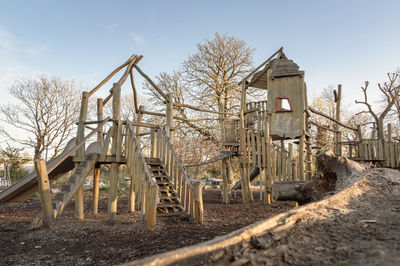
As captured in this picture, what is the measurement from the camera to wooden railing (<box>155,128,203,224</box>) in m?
5.58

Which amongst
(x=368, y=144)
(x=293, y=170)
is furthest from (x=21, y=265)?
(x=368, y=144)

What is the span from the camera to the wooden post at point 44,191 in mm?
5211

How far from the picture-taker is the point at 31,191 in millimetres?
7047

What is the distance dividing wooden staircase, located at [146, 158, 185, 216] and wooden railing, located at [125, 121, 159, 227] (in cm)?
49

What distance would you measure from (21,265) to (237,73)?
1897cm

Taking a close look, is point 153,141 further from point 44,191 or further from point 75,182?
point 44,191

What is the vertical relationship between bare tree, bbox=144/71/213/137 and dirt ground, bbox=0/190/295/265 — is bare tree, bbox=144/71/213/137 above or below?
above

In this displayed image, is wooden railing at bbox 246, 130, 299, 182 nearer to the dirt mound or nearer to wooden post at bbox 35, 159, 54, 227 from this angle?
wooden post at bbox 35, 159, 54, 227

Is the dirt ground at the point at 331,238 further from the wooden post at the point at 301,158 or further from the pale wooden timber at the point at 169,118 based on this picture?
the wooden post at the point at 301,158

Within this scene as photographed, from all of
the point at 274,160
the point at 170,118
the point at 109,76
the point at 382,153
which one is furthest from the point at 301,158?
the point at 382,153

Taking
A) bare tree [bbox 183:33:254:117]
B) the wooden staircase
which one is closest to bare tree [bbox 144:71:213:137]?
bare tree [bbox 183:33:254:117]

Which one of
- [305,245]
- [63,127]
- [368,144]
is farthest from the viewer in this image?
[63,127]

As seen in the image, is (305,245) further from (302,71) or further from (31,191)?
(302,71)

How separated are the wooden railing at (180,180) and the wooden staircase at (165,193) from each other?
0.11 meters
